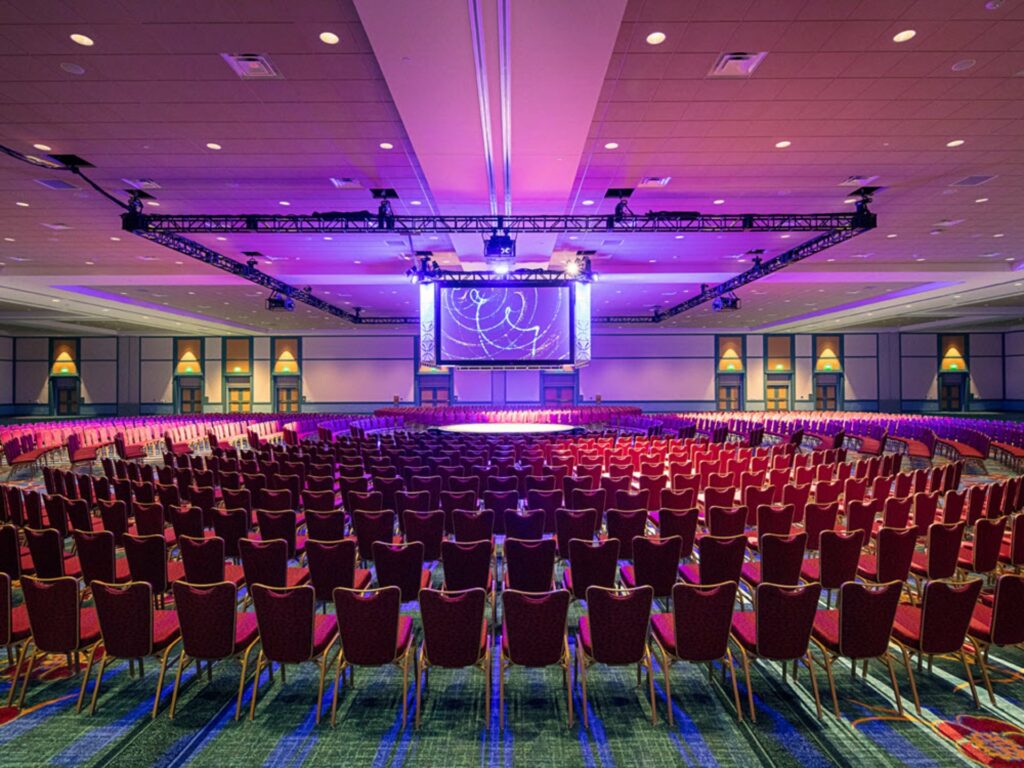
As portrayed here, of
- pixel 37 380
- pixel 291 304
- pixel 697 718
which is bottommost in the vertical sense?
pixel 697 718

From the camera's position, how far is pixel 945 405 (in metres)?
31.8

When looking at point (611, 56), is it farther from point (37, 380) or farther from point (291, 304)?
point (37, 380)

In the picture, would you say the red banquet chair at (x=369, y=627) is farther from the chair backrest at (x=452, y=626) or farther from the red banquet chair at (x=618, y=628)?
the red banquet chair at (x=618, y=628)

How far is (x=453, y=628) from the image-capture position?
11.1 feet

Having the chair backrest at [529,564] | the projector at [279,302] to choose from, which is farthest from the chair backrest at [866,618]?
the projector at [279,302]

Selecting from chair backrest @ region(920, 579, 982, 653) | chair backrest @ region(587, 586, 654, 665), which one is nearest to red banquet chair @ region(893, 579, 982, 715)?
chair backrest @ region(920, 579, 982, 653)

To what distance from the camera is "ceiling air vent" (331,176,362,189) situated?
9539mm

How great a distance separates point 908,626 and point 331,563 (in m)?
4.27

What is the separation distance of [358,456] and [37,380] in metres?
32.6

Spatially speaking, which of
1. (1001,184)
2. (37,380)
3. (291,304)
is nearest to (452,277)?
(291,304)

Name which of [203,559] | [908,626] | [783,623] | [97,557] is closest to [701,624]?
[783,623]

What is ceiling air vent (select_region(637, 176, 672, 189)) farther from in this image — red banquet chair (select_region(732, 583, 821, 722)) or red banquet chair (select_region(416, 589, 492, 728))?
red banquet chair (select_region(416, 589, 492, 728))

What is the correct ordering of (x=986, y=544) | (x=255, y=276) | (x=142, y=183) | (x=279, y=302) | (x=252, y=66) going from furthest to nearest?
(x=279, y=302)
(x=255, y=276)
(x=142, y=183)
(x=252, y=66)
(x=986, y=544)

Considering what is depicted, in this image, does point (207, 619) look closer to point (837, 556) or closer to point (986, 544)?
point (837, 556)
